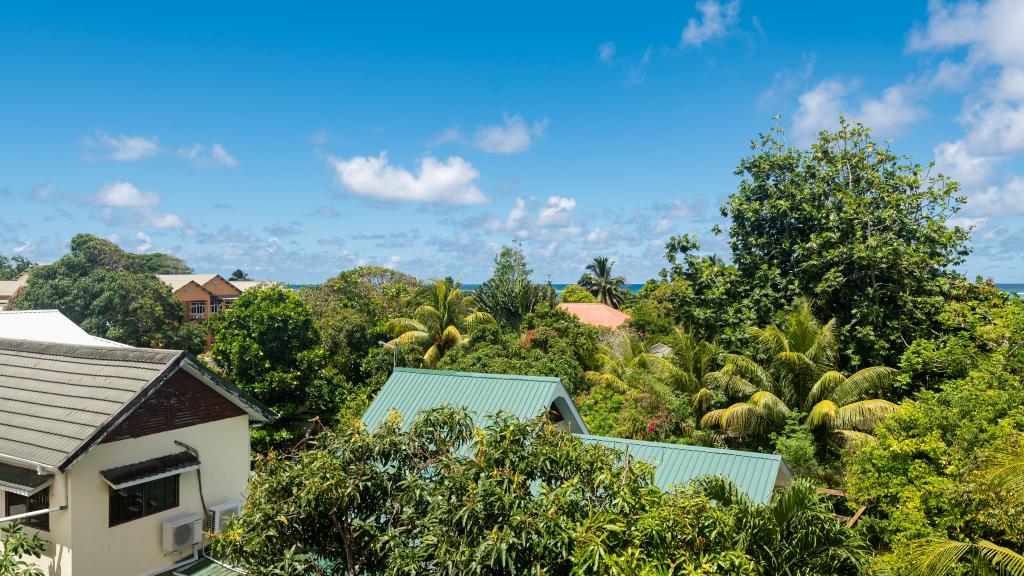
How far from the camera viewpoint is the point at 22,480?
8000mm

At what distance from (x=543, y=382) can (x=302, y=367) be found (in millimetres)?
12238

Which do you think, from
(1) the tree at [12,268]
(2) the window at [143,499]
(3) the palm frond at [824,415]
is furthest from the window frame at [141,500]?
(1) the tree at [12,268]

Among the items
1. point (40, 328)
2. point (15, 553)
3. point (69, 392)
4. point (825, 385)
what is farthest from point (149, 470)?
point (825, 385)

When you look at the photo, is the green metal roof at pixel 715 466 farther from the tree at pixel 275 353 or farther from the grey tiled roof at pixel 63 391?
the tree at pixel 275 353

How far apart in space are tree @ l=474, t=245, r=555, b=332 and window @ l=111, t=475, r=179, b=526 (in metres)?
19.2

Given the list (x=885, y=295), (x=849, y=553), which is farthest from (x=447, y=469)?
(x=885, y=295)

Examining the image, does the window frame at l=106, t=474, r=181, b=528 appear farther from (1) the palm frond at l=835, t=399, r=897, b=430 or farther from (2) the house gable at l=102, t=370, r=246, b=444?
(1) the palm frond at l=835, t=399, r=897, b=430

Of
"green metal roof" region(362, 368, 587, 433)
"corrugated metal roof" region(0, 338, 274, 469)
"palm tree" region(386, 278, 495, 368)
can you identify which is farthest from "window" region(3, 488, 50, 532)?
"palm tree" region(386, 278, 495, 368)

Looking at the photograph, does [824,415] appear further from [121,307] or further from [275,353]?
[121,307]

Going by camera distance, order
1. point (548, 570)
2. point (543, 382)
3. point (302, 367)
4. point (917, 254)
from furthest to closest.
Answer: point (302, 367) → point (917, 254) → point (543, 382) → point (548, 570)

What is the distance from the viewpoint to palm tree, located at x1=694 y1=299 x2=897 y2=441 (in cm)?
1636

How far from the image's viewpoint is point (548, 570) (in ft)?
15.9

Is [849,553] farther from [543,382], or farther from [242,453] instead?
[242,453]

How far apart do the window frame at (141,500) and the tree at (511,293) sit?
19.2 metres
